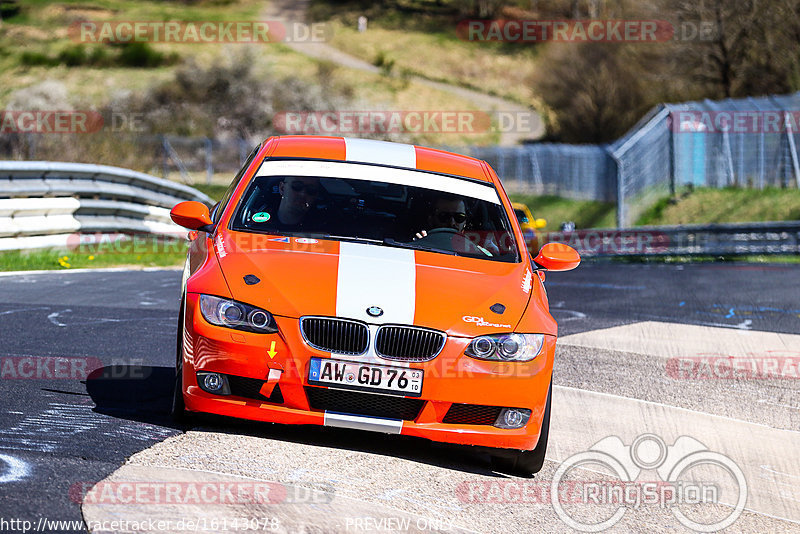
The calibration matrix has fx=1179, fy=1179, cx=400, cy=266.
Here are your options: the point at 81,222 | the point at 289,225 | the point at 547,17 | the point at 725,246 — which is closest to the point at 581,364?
the point at 289,225

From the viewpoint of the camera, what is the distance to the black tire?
605 centimetres

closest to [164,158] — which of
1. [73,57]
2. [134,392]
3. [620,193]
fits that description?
[620,193]

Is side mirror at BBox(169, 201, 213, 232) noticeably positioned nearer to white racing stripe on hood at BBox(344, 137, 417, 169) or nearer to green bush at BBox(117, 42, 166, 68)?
white racing stripe on hood at BBox(344, 137, 417, 169)

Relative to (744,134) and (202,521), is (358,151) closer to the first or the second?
(202,521)

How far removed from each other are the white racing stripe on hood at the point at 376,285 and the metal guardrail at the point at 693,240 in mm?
17466

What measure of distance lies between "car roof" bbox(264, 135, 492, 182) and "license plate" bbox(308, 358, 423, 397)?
2.10 m

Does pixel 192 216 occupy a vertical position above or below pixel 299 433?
above

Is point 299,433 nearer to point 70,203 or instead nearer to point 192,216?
point 192,216

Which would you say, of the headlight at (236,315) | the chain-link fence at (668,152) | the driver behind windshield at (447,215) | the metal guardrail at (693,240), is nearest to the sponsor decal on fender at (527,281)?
the driver behind windshield at (447,215)

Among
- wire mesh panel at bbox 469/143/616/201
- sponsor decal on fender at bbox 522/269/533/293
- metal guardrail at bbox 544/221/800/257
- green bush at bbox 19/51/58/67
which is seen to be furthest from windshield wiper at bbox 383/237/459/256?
green bush at bbox 19/51/58/67

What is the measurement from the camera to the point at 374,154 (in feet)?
25.2

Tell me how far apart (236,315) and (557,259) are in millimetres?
2195

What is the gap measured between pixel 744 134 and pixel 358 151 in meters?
25.5

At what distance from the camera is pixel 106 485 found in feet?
16.0
